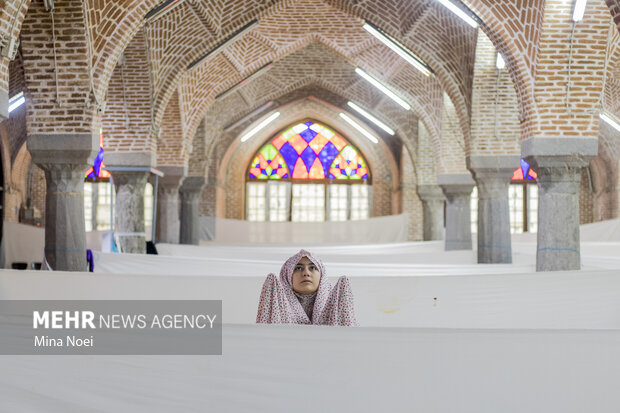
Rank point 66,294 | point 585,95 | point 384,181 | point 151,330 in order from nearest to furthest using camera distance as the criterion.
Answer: point 151,330 → point 66,294 → point 585,95 → point 384,181

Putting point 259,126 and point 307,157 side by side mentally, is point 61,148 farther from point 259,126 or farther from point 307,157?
point 307,157

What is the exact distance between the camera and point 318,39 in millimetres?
17125

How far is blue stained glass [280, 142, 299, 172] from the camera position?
974 inches

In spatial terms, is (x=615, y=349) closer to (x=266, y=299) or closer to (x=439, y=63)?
(x=266, y=299)

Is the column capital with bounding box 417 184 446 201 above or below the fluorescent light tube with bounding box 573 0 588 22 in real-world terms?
below

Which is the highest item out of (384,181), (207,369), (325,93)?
(325,93)

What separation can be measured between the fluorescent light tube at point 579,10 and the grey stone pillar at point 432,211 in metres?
11.2

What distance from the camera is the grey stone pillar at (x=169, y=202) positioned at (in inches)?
643

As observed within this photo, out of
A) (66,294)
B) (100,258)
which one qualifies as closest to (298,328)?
(66,294)

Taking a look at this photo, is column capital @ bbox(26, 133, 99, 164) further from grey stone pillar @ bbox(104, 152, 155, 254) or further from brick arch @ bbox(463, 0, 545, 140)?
brick arch @ bbox(463, 0, 545, 140)

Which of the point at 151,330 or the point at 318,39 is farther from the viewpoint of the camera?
the point at 318,39

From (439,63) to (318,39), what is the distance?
4.32m

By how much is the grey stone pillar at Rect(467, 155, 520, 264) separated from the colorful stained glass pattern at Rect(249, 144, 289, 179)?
12111 mm

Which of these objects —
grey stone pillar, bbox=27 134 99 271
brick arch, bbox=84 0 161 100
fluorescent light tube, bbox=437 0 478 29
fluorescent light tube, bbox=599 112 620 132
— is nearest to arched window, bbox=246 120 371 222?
fluorescent light tube, bbox=599 112 620 132
